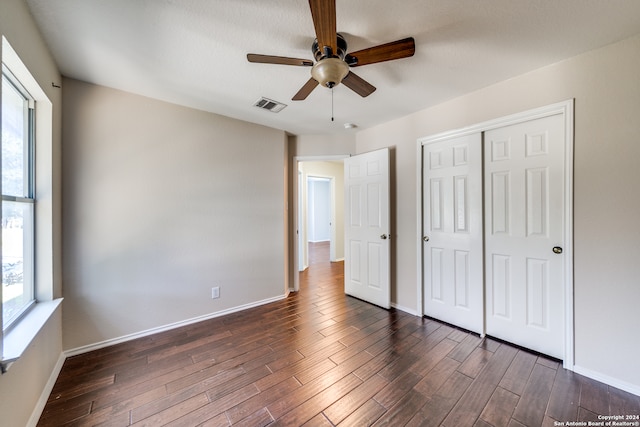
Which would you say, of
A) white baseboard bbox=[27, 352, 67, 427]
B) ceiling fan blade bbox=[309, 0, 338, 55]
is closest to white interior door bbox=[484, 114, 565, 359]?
ceiling fan blade bbox=[309, 0, 338, 55]

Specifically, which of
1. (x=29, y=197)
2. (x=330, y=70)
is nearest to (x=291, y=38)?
(x=330, y=70)

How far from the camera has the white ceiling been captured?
1362 millimetres

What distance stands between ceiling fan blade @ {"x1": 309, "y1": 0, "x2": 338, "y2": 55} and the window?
1773 mm

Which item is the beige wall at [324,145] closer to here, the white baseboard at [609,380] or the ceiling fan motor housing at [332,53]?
the ceiling fan motor housing at [332,53]

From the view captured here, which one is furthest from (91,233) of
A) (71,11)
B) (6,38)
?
(71,11)

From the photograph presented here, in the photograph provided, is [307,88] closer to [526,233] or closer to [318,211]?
[526,233]

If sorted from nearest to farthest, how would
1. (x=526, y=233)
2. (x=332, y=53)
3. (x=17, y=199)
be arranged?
(x=332, y=53)
(x=17, y=199)
(x=526, y=233)

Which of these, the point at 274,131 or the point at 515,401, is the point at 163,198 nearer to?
the point at 274,131

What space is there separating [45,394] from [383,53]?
306 cm

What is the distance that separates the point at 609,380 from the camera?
1689 mm

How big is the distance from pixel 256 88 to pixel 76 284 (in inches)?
91.8

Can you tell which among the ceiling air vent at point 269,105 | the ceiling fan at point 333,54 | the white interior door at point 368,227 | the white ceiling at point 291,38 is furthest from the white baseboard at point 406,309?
the ceiling air vent at point 269,105

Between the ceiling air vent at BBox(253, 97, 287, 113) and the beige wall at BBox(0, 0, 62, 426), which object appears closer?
the beige wall at BBox(0, 0, 62, 426)

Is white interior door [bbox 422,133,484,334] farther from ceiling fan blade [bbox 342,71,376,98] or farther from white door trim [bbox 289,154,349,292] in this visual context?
white door trim [bbox 289,154,349,292]
